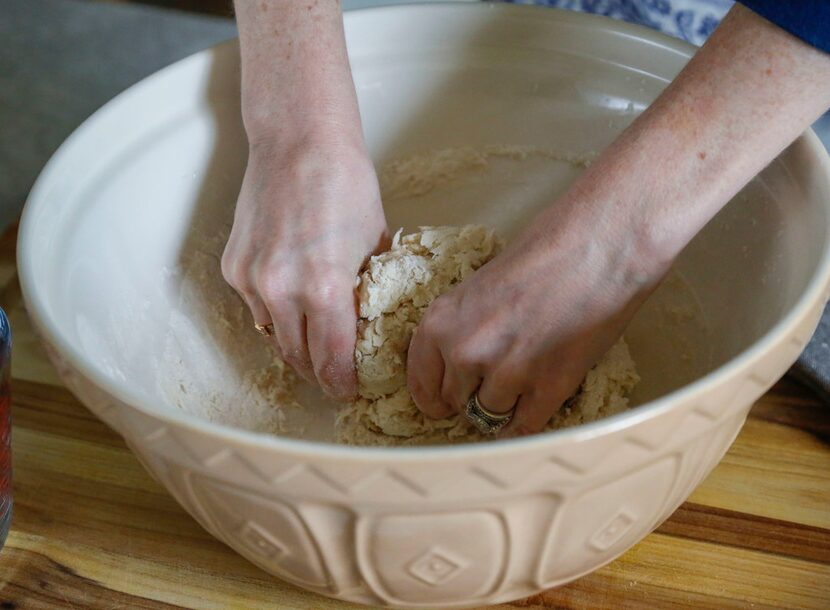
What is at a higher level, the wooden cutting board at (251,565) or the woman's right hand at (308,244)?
the woman's right hand at (308,244)

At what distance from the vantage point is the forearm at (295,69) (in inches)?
27.2

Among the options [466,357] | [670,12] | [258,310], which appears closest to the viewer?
[466,357]

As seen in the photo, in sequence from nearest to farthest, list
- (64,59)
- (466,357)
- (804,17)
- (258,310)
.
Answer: (804,17) < (466,357) < (258,310) < (64,59)

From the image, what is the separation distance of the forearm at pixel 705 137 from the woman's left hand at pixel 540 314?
0.01 metres

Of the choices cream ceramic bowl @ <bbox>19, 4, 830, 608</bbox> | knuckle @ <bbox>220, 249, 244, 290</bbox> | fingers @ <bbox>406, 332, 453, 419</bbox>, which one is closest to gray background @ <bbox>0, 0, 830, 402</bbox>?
cream ceramic bowl @ <bbox>19, 4, 830, 608</bbox>

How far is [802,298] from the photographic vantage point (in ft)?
1.70

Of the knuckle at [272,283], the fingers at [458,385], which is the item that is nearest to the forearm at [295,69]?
the knuckle at [272,283]

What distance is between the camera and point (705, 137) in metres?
0.54

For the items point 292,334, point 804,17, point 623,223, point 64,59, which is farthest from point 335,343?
point 64,59

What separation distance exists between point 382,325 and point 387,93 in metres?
0.24

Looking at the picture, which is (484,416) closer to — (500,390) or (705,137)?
(500,390)

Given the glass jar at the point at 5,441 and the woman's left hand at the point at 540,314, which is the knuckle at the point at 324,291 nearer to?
the woman's left hand at the point at 540,314

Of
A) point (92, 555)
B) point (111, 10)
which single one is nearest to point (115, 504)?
point (92, 555)

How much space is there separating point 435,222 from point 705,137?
363mm
